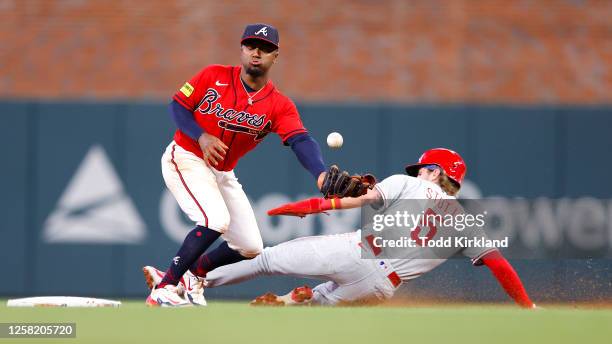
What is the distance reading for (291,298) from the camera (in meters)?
6.25

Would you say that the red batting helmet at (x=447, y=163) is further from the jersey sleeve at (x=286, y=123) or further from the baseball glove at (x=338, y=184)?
the baseball glove at (x=338, y=184)

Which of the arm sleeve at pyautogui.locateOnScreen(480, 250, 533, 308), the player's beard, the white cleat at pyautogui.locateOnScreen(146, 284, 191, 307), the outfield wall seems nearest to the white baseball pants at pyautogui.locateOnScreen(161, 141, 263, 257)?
the white cleat at pyautogui.locateOnScreen(146, 284, 191, 307)

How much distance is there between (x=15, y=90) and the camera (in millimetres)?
12133

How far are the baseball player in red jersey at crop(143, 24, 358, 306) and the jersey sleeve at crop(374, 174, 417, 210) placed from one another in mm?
437

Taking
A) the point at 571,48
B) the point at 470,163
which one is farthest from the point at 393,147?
the point at 571,48

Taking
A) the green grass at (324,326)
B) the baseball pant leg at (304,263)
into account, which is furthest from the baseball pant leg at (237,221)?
the green grass at (324,326)

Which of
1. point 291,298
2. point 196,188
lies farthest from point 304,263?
point 196,188

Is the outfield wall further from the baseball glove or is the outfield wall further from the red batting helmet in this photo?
the baseball glove

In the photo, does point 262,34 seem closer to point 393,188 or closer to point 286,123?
point 286,123

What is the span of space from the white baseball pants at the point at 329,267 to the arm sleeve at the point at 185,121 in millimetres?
939

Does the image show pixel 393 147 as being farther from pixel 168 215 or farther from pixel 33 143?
pixel 33 143

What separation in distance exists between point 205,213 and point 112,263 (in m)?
3.85

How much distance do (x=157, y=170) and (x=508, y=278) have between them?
4.24 metres

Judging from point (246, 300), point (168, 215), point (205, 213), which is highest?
point (205, 213)
